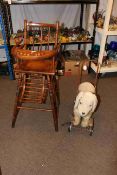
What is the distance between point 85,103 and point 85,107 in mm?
36

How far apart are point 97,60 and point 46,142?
1.43 metres

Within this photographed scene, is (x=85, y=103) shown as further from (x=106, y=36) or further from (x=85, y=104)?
(x=106, y=36)

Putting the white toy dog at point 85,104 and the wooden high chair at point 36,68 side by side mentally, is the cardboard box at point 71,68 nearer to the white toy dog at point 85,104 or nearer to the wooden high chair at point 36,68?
the wooden high chair at point 36,68

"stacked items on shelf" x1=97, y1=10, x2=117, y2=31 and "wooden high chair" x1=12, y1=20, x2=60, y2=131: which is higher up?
"stacked items on shelf" x1=97, y1=10, x2=117, y2=31

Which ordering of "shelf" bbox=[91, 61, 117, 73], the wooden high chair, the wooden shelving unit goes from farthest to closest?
"shelf" bbox=[91, 61, 117, 73], the wooden shelving unit, the wooden high chair

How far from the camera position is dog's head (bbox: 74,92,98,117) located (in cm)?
149

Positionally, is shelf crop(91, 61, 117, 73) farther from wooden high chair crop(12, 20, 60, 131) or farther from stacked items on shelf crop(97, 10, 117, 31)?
wooden high chair crop(12, 20, 60, 131)

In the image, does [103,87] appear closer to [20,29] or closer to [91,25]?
[91,25]

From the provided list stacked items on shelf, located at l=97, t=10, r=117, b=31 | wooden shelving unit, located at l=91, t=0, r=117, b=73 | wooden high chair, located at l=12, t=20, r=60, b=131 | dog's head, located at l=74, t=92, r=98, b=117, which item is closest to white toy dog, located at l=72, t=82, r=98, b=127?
dog's head, located at l=74, t=92, r=98, b=117

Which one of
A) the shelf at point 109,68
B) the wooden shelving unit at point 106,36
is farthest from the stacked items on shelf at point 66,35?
the shelf at point 109,68

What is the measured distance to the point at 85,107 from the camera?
1.51 meters

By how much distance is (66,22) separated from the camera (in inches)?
101

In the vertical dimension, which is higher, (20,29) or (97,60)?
(20,29)

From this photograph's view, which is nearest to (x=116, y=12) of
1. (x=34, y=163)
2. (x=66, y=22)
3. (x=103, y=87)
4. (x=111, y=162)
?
(x=66, y=22)
